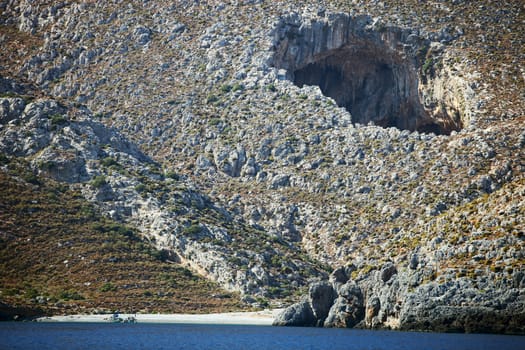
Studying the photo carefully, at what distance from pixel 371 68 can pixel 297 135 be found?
29.1 metres

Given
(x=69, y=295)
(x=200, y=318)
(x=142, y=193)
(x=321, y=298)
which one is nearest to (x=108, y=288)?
(x=69, y=295)

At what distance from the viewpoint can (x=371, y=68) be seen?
496 ft

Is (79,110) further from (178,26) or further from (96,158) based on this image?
(178,26)

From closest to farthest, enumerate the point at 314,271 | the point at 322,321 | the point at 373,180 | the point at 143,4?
the point at 322,321 < the point at 314,271 < the point at 373,180 < the point at 143,4

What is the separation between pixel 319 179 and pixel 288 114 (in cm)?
1614

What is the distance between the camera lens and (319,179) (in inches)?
4879

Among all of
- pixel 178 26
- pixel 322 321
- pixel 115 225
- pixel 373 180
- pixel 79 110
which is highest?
pixel 178 26

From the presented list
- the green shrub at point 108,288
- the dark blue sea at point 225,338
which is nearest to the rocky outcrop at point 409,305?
the dark blue sea at point 225,338

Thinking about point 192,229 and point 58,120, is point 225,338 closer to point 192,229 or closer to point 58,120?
point 192,229

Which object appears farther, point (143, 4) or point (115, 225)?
point (143, 4)

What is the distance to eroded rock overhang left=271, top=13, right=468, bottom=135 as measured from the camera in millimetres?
138500

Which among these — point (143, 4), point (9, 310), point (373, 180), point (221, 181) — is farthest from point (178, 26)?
point (9, 310)

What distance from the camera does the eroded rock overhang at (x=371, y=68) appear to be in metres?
138

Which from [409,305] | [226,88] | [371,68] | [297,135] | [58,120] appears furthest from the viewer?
[371,68]
